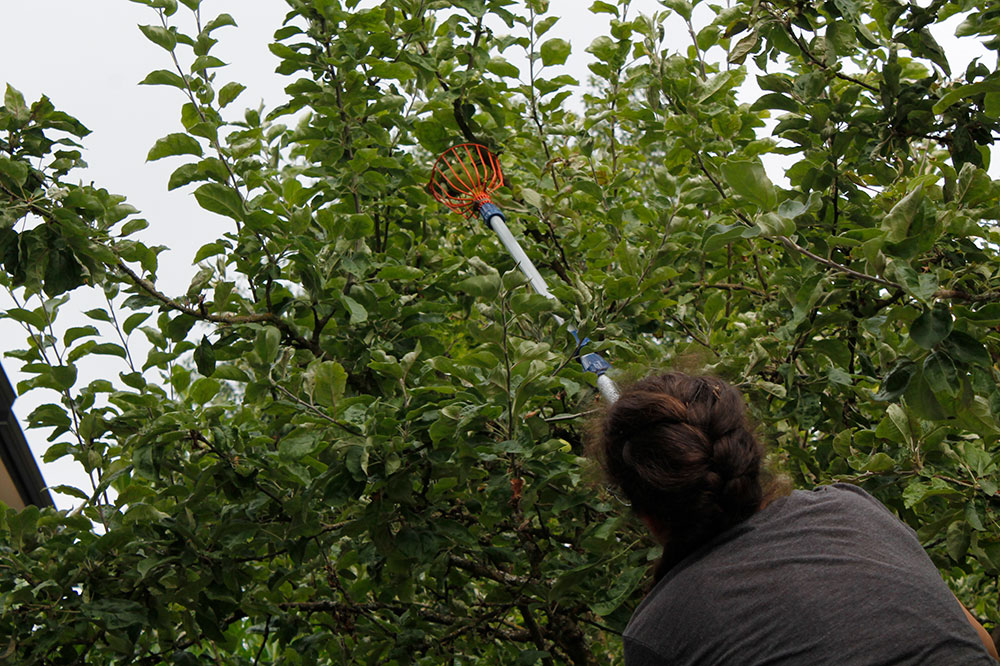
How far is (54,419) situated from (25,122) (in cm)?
88

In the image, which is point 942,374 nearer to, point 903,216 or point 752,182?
point 903,216

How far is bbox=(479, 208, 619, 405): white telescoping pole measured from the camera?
2398mm

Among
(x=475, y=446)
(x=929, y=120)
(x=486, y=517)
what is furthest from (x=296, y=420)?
(x=929, y=120)

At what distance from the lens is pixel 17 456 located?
6.72 m

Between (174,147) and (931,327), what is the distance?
193cm

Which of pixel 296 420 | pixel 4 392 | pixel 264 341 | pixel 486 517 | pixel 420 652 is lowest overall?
pixel 420 652

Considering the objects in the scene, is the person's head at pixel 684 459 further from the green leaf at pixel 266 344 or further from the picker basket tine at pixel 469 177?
the picker basket tine at pixel 469 177

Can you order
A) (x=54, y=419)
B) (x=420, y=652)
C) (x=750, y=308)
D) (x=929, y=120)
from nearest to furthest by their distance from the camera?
(x=929, y=120), (x=54, y=419), (x=420, y=652), (x=750, y=308)

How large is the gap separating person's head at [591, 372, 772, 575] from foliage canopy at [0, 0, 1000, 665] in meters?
0.42

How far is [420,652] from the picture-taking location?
327 cm

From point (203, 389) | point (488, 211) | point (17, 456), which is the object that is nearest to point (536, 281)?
point (488, 211)

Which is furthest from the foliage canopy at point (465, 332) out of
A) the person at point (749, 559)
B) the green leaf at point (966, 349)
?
the person at point (749, 559)

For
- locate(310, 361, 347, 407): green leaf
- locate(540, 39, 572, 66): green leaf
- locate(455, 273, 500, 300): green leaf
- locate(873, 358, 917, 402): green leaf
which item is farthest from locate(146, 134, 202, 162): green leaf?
locate(873, 358, 917, 402): green leaf

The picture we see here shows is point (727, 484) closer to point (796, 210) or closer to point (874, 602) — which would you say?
point (874, 602)
